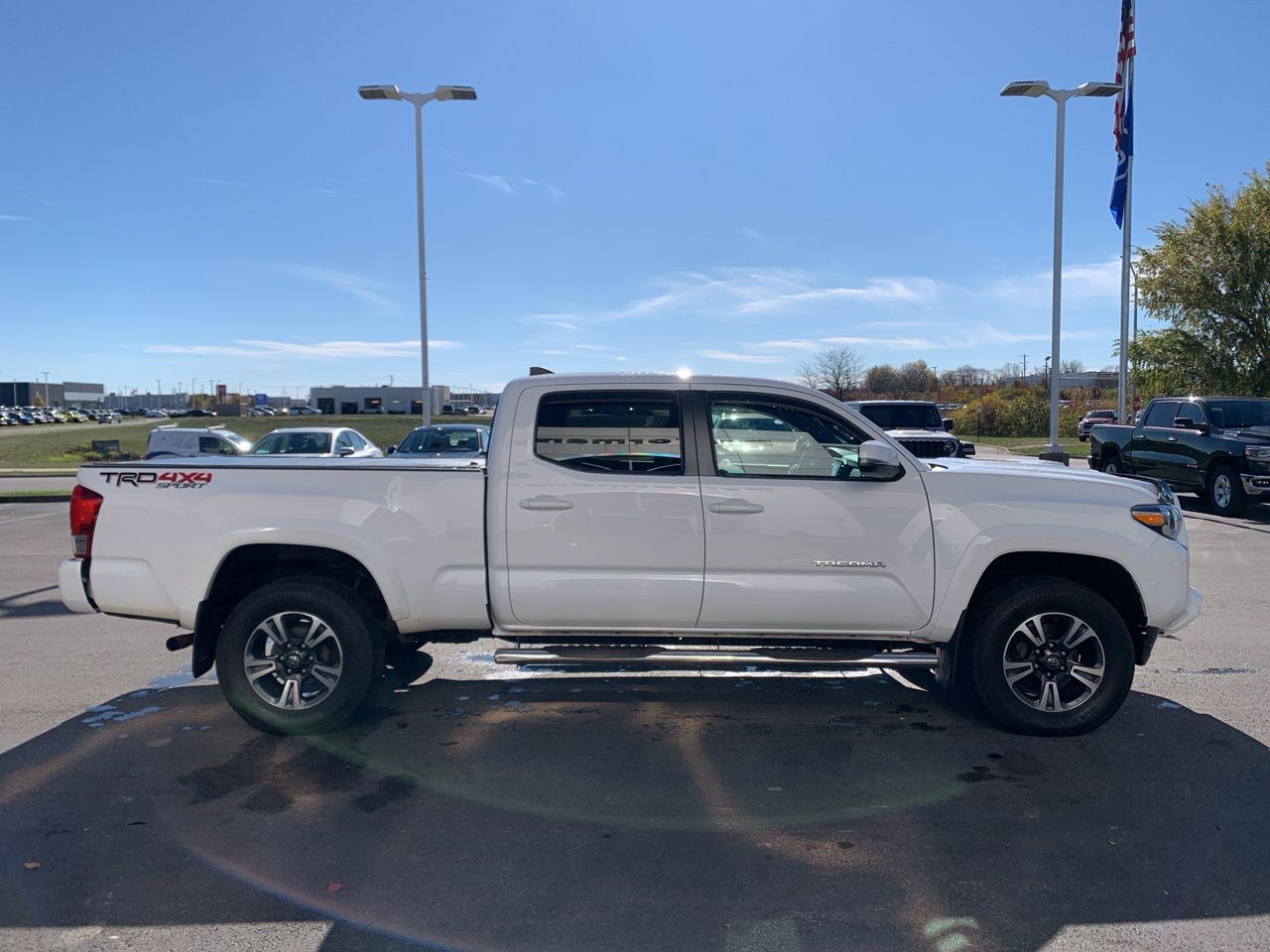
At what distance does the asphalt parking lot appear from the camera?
324 centimetres

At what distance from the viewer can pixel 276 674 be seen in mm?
4977

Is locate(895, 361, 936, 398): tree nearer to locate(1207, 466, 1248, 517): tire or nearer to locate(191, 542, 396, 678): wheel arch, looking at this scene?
locate(1207, 466, 1248, 517): tire

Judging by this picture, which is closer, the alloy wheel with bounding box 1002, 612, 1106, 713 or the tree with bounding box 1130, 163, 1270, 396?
the alloy wheel with bounding box 1002, 612, 1106, 713

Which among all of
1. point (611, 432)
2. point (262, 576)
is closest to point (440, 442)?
point (262, 576)

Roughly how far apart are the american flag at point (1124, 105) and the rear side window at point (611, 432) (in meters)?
21.6

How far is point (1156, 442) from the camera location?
639 inches

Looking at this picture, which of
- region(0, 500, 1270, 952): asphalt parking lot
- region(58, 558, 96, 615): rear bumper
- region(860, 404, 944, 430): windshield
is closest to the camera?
region(0, 500, 1270, 952): asphalt parking lot

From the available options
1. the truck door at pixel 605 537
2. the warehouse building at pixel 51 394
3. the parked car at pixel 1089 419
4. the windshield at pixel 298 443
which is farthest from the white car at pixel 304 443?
the warehouse building at pixel 51 394

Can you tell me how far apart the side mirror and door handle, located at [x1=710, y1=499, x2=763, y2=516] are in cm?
58

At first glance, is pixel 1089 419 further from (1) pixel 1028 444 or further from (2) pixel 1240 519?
(2) pixel 1240 519

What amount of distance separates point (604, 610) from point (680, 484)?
778mm

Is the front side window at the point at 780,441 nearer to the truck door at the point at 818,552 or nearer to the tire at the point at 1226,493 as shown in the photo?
the truck door at the point at 818,552

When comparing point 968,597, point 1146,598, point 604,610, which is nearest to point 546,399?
point 604,610

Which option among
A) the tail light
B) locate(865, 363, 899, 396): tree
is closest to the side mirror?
the tail light
